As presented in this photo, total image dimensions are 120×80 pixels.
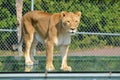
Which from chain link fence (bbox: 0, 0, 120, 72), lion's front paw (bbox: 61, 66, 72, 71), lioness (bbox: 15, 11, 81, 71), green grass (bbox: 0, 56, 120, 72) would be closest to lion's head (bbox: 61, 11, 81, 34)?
lioness (bbox: 15, 11, 81, 71)

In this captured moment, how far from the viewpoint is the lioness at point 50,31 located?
552 cm

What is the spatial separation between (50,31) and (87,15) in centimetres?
510

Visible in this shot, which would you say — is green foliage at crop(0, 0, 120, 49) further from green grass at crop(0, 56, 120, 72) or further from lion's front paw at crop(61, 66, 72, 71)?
lion's front paw at crop(61, 66, 72, 71)

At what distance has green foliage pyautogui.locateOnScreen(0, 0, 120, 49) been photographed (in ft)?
35.1

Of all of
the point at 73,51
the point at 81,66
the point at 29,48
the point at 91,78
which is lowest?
the point at 91,78

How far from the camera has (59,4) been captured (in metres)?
10.9

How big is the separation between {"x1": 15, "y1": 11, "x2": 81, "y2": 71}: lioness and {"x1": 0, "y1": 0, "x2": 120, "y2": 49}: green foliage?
13.9ft

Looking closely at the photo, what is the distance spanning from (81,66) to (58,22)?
1.09 m

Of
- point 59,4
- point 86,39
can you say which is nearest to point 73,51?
point 86,39

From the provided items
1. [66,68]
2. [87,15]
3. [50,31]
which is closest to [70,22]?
[50,31]

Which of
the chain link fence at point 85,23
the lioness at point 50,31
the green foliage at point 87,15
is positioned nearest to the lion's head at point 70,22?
the lioness at point 50,31

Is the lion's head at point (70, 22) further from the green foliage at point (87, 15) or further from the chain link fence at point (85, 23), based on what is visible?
the green foliage at point (87, 15)

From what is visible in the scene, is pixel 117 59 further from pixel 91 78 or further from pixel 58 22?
pixel 91 78

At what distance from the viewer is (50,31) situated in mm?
5898
